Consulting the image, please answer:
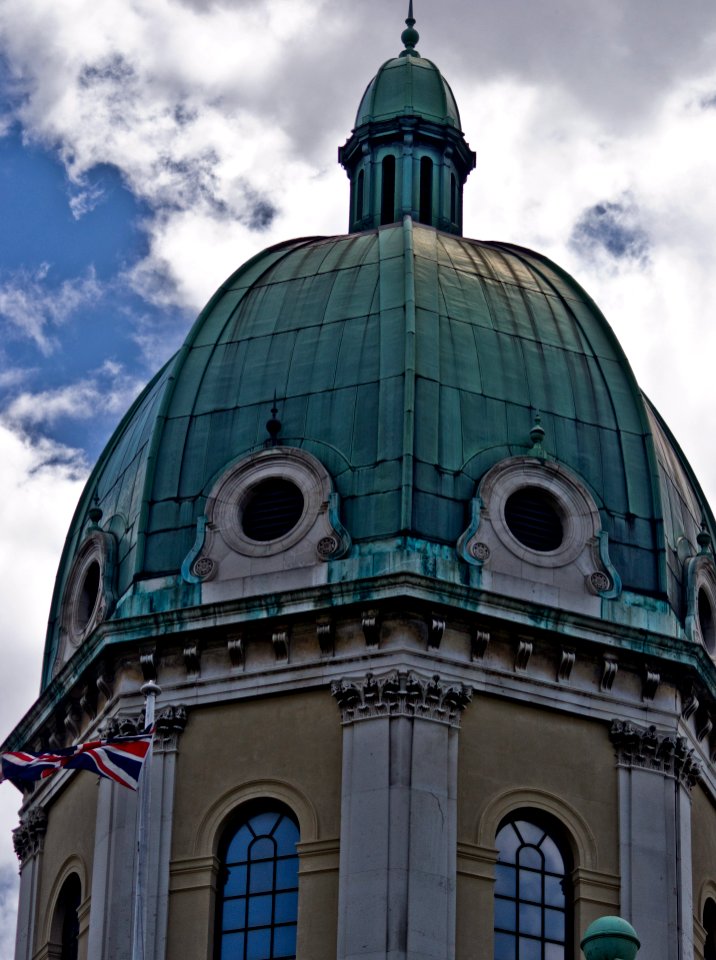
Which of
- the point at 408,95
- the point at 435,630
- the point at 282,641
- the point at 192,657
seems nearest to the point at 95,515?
the point at 192,657

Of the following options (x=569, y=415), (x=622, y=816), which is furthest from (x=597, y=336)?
(x=622, y=816)

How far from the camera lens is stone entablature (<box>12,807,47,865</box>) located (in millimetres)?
57438

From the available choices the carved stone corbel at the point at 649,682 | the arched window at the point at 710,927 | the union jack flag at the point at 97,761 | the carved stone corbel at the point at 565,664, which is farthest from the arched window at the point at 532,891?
the union jack flag at the point at 97,761

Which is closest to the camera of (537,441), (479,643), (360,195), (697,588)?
(479,643)

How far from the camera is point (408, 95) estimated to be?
65312 millimetres

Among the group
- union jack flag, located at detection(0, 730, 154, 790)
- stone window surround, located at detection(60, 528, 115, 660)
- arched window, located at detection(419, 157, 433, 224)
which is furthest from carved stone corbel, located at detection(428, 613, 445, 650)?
arched window, located at detection(419, 157, 433, 224)

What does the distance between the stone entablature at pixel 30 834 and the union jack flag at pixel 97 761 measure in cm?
621

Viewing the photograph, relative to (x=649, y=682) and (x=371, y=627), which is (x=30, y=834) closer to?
(x=371, y=627)

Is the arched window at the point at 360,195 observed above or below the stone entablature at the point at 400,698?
above

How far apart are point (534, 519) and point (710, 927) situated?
24.4ft

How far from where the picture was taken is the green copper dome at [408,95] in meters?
65.2

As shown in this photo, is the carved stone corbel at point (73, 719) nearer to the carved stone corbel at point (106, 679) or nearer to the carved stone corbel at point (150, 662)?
the carved stone corbel at point (106, 679)

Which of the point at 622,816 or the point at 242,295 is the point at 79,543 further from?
the point at 622,816

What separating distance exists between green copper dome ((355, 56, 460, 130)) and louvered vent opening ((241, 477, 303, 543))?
11.7m
